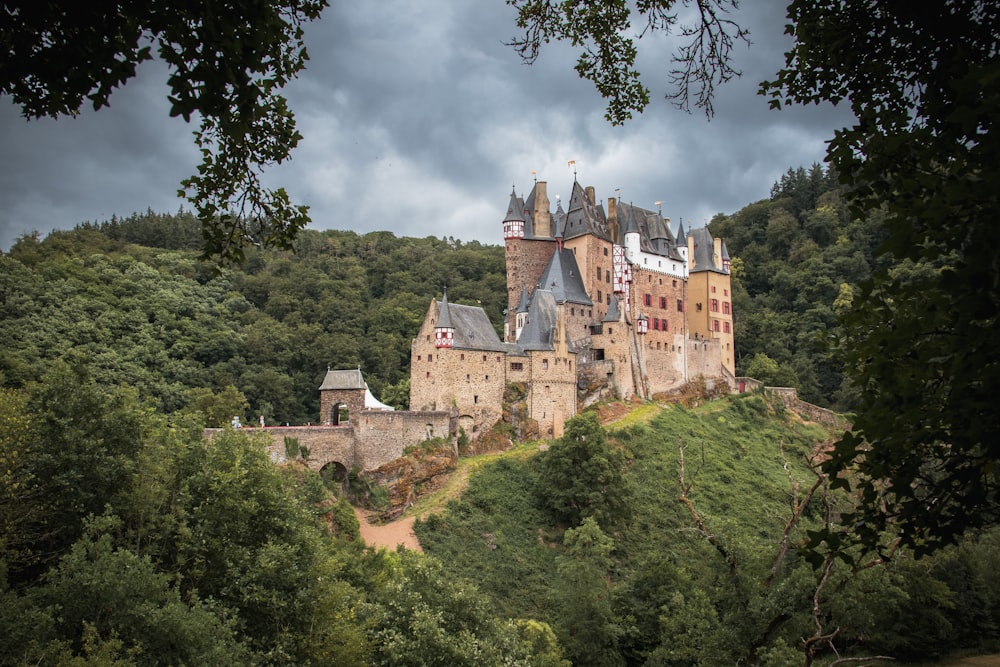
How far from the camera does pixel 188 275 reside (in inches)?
2662

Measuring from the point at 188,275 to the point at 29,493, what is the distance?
52998mm

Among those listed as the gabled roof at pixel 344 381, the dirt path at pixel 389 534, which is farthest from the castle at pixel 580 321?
the dirt path at pixel 389 534

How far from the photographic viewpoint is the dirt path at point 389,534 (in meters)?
34.6

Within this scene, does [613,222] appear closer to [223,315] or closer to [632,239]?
[632,239]

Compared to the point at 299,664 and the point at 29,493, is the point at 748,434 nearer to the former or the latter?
the point at 299,664

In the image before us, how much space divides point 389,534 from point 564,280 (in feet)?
58.9

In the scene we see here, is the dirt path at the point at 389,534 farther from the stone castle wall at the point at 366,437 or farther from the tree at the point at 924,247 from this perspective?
the tree at the point at 924,247

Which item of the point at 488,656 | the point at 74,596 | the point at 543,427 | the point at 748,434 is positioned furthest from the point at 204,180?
the point at 748,434

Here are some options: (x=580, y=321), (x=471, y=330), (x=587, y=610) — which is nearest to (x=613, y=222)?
(x=580, y=321)

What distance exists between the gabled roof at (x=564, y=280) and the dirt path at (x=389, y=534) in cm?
1557

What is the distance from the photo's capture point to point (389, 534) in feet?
116

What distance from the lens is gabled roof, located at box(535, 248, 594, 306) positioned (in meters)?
46.5

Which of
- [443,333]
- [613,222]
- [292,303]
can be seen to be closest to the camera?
[443,333]

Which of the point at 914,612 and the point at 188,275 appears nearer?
the point at 914,612
